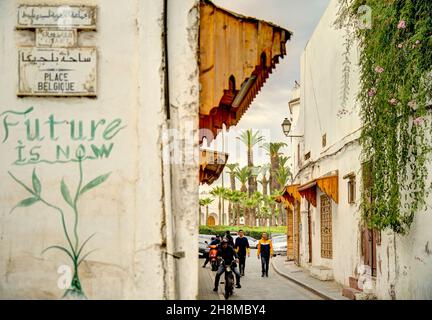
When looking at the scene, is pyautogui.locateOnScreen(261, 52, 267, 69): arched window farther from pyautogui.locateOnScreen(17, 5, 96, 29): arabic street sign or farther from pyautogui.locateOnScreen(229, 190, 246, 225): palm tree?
pyautogui.locateOnScreen(229, 190, 246, 225): palm tree

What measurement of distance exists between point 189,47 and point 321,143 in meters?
13.4

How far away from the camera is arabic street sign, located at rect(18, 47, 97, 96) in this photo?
25.3ft

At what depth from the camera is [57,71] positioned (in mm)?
7746

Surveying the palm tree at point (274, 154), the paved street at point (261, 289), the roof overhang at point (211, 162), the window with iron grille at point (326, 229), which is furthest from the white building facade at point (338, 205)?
the palm tree at point (274, 154)

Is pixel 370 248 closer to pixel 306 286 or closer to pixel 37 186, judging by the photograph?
pixel 306 286

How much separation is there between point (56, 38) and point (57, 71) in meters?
0.38

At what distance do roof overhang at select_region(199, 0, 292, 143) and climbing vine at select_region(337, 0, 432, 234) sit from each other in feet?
10.3

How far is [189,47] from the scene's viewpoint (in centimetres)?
795

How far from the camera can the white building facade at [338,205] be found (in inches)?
471

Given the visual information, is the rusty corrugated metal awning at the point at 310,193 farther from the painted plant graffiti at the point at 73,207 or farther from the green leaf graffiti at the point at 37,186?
the green leaf graffiti at the point at 37,186

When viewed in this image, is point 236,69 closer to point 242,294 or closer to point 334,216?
point 242,294

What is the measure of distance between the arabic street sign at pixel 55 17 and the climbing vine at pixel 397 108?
5.37 meters

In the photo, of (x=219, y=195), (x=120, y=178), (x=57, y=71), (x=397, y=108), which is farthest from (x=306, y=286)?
(x=219, y=195)

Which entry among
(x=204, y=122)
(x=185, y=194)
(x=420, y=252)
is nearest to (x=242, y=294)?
(x=420, y=252)
